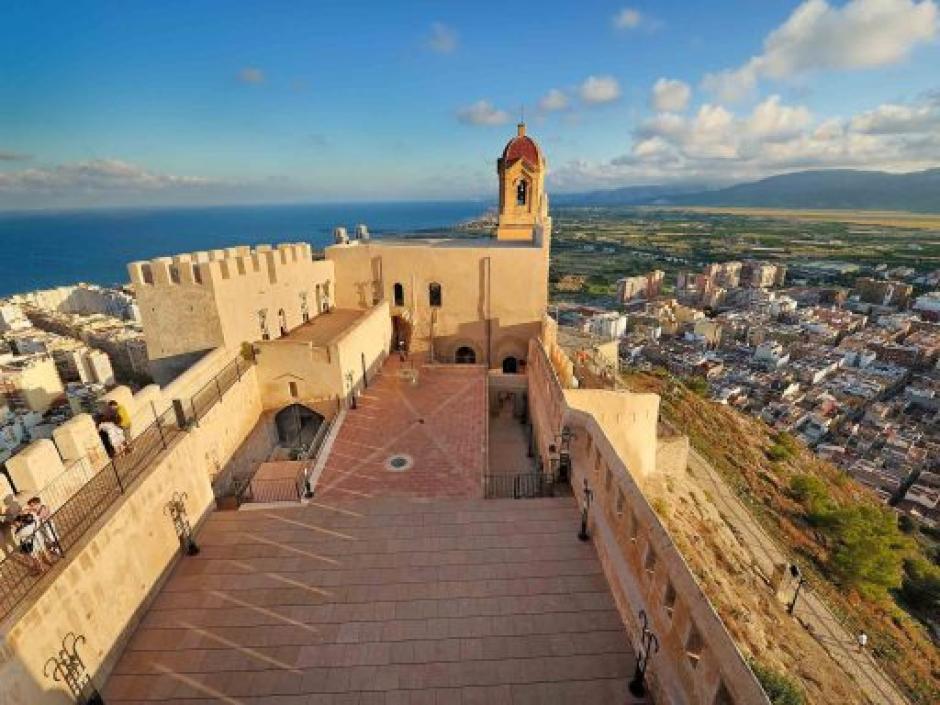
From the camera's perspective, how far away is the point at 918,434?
42.6 metres

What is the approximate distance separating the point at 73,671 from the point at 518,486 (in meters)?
8.05

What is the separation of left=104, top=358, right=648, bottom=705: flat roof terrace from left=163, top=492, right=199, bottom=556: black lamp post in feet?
0.66

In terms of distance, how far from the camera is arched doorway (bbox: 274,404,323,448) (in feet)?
46.2

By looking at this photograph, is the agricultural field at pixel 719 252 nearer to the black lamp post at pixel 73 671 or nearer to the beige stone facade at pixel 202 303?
the beige stone facade at pixel 202 303

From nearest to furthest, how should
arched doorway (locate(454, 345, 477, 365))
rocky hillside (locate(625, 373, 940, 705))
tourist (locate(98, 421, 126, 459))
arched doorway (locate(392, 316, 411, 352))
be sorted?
tourist (locate(98, 421, 126, 459)) → rocky hillside (locate(625, 373, 940, 705)) → arched doorway (locate(392, 316, 411, 352)) → arched doorway (locate(454, 345, 477, 365))

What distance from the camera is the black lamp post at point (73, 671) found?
5.03 meters

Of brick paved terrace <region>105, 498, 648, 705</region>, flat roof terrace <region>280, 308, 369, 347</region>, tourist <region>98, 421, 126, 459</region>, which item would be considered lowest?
brick paved terrace <region>105, 498, 648, 705</region>

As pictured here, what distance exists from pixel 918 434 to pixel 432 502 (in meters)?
53.2

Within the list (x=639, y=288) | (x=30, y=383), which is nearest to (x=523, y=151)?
(x=30, y=383)

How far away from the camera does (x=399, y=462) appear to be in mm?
11094

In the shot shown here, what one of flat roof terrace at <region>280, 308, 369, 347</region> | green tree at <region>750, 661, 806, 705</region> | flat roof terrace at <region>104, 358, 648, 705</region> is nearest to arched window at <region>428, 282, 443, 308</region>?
flat roof terrace at <region>280, 308, 369, 347</region>

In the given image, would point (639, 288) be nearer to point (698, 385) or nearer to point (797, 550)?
point (698, 385)

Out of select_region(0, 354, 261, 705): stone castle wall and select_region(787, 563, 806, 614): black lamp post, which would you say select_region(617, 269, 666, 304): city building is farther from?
select_region(0, 354, 261, 705): stone castle wall

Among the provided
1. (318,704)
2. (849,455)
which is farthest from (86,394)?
(849,455)
